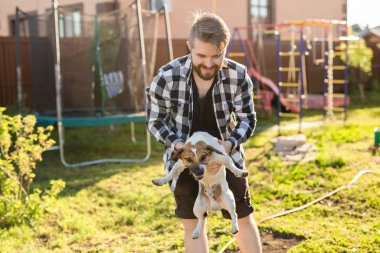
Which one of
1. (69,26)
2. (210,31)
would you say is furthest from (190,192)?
(69,26)

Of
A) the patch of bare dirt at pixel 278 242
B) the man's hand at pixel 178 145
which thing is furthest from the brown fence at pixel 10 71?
the man's hand at pixel 178 145

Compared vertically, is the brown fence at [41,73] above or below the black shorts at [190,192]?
above

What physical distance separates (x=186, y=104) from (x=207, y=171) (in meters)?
0.36

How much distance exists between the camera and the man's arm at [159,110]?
251 centimetres

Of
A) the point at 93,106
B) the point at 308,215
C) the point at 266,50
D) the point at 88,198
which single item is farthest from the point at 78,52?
the point at 266,50

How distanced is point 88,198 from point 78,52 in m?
2.83

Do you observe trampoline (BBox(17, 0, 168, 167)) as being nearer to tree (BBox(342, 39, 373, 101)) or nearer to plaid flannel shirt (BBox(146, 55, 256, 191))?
plaid flannel shirt (BBox(146, 55, 256, 191))

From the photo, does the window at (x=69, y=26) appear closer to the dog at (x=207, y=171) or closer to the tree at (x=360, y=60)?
the dog at (x=207, y=171)

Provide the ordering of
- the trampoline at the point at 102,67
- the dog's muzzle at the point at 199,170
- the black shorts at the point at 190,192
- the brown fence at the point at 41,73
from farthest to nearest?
1. the brown fence at the point at 41,73
2. the trampoline at the point at 102,67
3. the black shorts at the point at 190,192
4. the dog's muzzle at the point at 199,170

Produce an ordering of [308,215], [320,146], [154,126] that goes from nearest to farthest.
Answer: [154,126] < [308,215] < [320,146]

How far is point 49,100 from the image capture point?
7527 mm

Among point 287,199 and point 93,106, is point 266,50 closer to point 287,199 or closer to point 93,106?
point 93,106

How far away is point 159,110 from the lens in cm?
259

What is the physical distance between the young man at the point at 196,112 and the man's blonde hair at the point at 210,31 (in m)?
0.06
